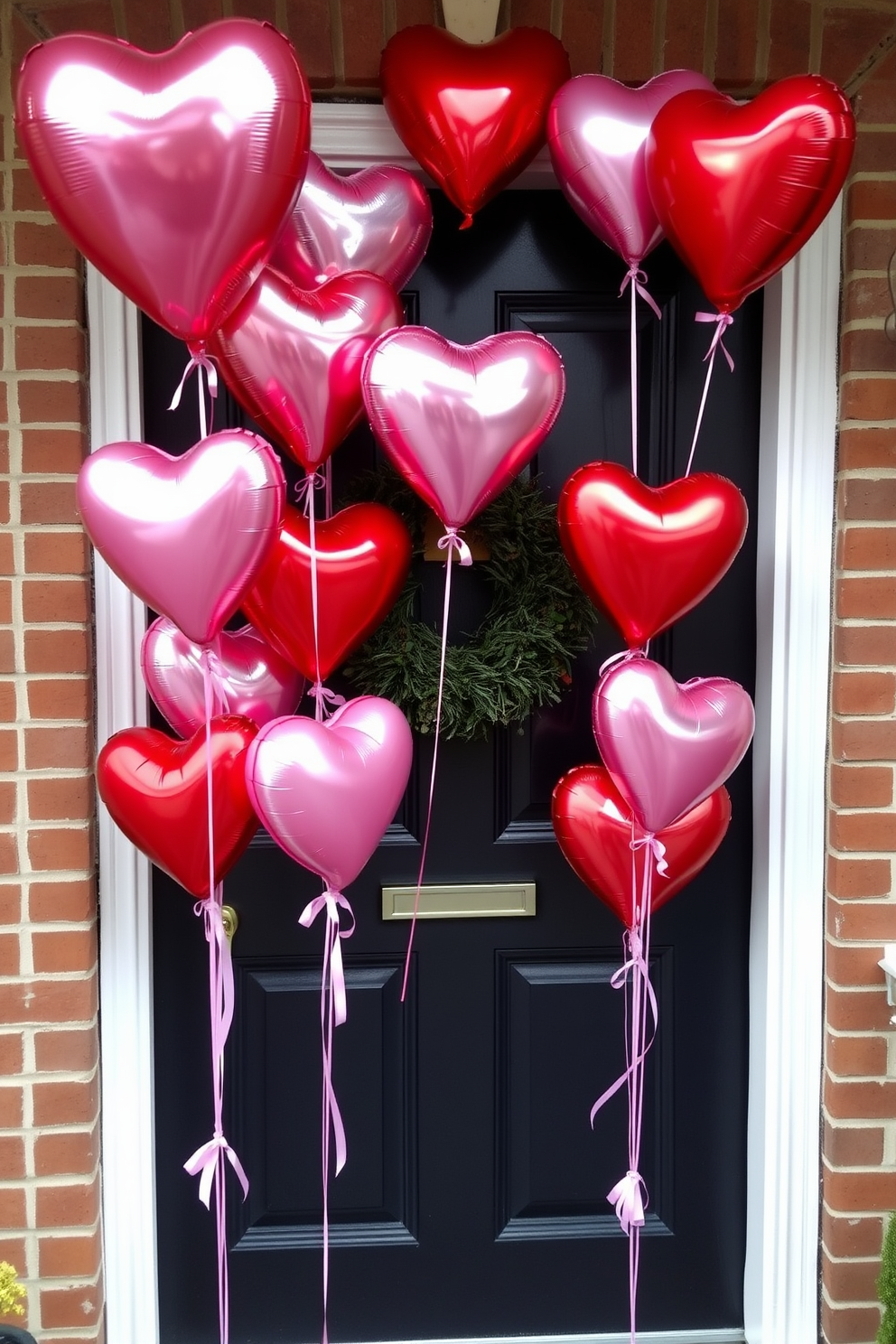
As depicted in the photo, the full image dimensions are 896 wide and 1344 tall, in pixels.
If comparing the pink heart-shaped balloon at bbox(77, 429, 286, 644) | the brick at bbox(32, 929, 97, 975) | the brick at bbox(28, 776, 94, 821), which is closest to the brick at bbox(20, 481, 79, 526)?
the pink heart-shaped balloon at bbox(77, 429, 286, 644)

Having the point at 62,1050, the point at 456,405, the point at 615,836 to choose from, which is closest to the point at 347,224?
the point at 456,405

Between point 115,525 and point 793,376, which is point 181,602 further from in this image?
point 793,376

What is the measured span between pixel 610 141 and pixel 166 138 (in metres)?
0.61

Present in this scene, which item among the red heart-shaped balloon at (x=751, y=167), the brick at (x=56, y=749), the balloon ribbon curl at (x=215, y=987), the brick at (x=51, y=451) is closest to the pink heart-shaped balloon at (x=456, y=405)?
the red heart-shaped balloon at (x=751, y=167)

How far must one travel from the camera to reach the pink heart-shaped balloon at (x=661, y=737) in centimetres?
128

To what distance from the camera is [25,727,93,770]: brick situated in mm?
1474

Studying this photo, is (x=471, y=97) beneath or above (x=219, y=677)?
above

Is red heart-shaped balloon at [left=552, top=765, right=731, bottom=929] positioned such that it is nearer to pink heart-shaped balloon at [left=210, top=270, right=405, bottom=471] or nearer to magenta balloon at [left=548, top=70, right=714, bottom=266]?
pink heart-shaped balloon at [left=210, top=270, right=405, bottom=471]

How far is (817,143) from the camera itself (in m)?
1.20

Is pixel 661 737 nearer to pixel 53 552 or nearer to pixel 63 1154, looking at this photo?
pixel 53 552

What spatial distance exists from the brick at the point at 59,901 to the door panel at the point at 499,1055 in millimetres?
153

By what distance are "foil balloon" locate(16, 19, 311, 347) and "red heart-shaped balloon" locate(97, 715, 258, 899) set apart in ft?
1.96

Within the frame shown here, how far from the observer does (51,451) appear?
1.45m

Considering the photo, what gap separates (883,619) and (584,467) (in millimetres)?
608
